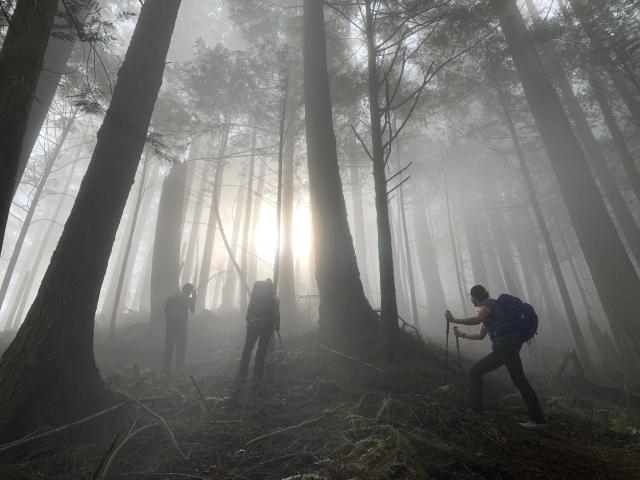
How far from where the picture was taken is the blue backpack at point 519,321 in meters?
4.11

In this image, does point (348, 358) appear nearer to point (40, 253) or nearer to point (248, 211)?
point (248, 211)

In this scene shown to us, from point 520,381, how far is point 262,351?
11.3 feet

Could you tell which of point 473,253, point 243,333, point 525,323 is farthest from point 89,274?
point 473,253

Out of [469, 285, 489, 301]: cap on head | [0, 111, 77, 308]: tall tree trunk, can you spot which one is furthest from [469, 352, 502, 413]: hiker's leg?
[0, 111, 77, 308]: tall tree trunk

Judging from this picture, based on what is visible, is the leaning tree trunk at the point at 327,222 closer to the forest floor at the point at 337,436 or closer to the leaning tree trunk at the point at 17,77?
the forest floor at the point at 337,436

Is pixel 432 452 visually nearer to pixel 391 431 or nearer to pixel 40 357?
pixel 391 431

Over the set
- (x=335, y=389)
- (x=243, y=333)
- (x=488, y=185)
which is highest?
(x=488, y=185)

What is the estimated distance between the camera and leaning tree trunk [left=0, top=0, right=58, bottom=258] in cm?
265

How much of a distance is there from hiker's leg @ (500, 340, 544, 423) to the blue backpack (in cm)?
13

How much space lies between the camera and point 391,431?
2.78 metres

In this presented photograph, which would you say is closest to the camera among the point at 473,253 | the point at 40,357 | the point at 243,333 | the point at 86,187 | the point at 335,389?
the point at 40,357

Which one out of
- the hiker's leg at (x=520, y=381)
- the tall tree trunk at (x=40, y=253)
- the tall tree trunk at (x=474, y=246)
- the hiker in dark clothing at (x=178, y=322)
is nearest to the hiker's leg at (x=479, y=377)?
the hiker's leg at (x=520, y=381)

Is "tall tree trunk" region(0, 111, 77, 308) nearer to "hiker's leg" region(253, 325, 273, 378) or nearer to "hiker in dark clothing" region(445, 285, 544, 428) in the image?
"hiker's leg" region(253, 325, 273, 378)

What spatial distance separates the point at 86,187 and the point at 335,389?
3.74 metres
